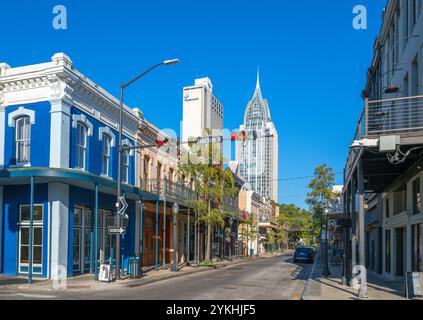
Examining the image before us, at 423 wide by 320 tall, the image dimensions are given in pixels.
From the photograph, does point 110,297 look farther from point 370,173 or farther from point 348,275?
point 370,173

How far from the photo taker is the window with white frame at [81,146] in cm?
2250

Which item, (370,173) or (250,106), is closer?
(370,173)

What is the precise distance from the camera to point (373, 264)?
30188 mm

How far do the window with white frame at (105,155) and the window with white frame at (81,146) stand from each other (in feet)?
5.91

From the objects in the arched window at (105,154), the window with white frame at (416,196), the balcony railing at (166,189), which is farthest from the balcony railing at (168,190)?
the window with white frame at (416,196)

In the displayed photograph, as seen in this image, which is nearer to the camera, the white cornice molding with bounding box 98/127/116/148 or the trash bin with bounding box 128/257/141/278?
the trash bin with bounding box 128/257/141/278

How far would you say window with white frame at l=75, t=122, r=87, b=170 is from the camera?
2250 centimetres

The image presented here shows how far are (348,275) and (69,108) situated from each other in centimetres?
1420

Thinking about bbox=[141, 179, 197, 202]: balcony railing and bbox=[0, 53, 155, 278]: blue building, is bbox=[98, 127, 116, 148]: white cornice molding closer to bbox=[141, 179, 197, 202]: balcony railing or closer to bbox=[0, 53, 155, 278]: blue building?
bbox=[0, 53, 155, 278]: blue building

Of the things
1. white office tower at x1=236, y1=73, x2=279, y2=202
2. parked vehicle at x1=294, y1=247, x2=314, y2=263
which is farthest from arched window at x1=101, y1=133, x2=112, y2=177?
white office tower at x1=236, y1=73, x2=279, y2=202

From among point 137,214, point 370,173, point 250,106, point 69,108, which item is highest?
point 250,106

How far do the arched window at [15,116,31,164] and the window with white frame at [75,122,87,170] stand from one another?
2176mm
